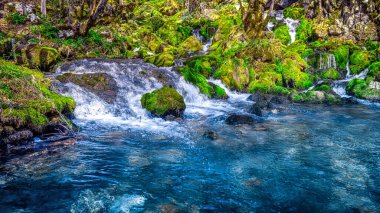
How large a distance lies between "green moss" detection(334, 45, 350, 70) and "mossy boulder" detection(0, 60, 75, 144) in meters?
19.8

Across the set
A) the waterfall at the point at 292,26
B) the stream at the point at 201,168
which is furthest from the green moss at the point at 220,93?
the waterfall at the point at 292,26

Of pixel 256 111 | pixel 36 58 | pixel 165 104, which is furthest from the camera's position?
pixel 36 58

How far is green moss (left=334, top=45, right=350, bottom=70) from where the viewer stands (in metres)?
21.7

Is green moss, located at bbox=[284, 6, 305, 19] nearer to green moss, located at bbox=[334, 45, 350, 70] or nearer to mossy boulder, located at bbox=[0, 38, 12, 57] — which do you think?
green moss, located at bbox=[334, 45, 350, 70]

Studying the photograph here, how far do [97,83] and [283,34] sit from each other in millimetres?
18959

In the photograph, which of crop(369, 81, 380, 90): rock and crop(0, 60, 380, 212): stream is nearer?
crop(0, 60, 380, 212): stream

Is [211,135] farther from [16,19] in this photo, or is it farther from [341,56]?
[16,19]

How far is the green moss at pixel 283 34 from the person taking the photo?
26211mm

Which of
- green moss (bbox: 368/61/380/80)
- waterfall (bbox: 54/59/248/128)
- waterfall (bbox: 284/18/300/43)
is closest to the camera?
waterfall (bbox: 54/59/248/128)

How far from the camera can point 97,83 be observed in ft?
46.8

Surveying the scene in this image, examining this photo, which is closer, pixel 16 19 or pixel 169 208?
pixel 169 208

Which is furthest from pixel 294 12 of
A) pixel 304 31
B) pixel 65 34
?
pixel 65 34

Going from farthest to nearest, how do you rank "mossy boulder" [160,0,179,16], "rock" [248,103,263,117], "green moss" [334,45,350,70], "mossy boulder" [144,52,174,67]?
"mossy boulder" [160,0,179,16] < "green moss" [334,45,350,70] < "mossy boulder" [144,52,174,67] < "rock" [248,103,263,117]

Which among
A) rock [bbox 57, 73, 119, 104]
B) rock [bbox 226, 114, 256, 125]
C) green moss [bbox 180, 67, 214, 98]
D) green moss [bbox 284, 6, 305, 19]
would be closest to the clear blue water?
rock [bbox 226, 114, 256, 125]
